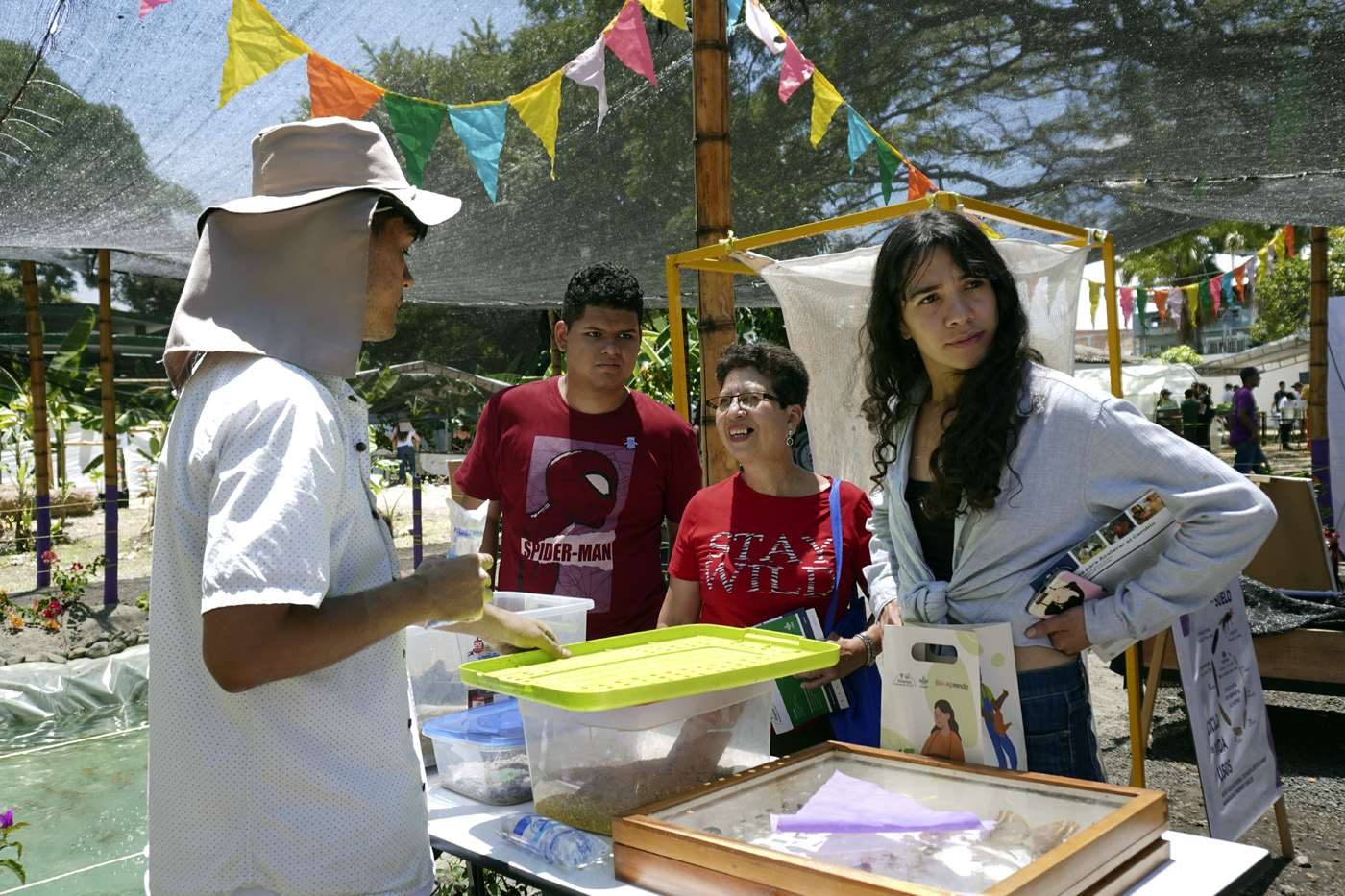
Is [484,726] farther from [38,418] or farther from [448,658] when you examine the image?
[38,418]

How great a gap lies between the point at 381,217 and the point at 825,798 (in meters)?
1.06

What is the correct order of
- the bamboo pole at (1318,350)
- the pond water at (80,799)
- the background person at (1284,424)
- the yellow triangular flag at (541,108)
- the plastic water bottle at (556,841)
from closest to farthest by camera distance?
the plastic water bottle at (556,841)
the pond water at (80,799)
the yellow triangular flag at (541,108)
the bamboo pole at (1318,350)
the background person at (1284,424)

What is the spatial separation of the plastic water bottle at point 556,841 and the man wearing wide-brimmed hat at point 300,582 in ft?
0.62

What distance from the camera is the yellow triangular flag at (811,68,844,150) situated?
4.06 m

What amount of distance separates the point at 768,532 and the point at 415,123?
104 inches

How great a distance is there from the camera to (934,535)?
68.1 inches

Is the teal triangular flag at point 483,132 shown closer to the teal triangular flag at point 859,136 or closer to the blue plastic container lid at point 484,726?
the teal triangular flag at point 859,136

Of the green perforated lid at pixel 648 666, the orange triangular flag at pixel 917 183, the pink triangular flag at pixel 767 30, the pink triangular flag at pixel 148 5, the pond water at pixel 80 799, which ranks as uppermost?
the pink triangular flag at pixel 767 30

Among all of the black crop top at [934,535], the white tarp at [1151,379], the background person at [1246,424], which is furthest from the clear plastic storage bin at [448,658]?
the white tarp at [1151,379]

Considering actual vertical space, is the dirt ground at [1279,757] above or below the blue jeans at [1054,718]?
below

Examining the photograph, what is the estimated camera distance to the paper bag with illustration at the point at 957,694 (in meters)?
1.50

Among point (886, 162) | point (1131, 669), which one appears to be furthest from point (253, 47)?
point (1131, 669)

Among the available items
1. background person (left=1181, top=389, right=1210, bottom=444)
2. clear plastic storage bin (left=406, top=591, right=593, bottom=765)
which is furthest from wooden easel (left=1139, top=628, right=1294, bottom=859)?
background person (left=1181, top=389, right=1210, bottom=444)

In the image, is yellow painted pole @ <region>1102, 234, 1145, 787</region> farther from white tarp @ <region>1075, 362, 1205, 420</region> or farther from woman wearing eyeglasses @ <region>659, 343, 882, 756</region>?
white tarp @ <region>1075, 362, 1205, 420</region>
